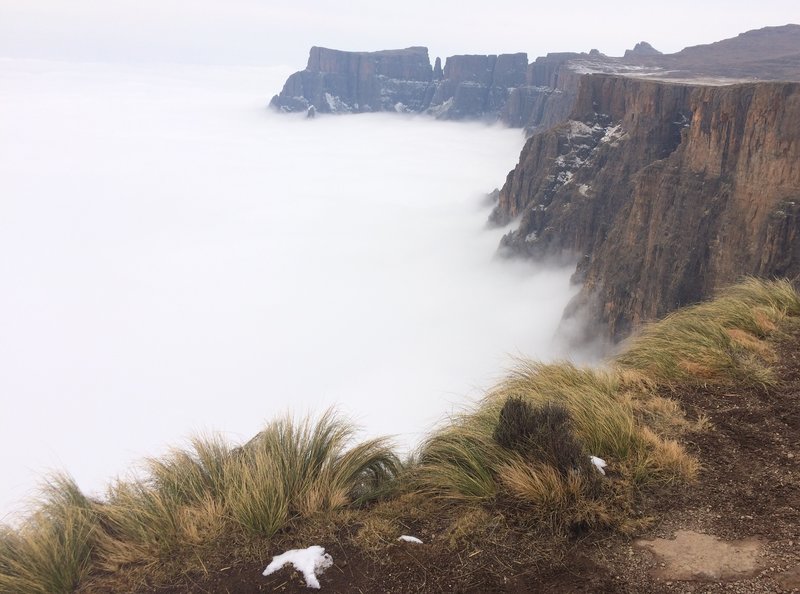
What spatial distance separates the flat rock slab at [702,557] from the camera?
9.55 feet

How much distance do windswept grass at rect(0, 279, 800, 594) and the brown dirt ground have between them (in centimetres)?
13

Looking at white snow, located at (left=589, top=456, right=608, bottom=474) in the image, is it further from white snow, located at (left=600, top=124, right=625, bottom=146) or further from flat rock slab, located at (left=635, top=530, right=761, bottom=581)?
white snow, located at (left=600, top=124, right=625, bottom=146)

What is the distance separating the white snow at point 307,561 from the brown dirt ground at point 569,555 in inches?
1.8

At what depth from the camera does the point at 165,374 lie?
2781 inches

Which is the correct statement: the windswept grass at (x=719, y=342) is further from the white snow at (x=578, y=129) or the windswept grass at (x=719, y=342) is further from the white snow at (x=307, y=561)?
the white snow at (x=578, y=129)

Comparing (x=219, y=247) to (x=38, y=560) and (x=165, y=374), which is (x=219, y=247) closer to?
(x=165, y=374)

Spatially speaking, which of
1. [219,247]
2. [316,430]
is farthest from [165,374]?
[219,247]

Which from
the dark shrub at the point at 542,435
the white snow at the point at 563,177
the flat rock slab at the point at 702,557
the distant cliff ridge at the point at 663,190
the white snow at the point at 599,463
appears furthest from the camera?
the white snow at the point at 563,177

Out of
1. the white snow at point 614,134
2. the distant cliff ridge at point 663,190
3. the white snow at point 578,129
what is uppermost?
the white snow at point 578,129

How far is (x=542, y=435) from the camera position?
3.81 meters

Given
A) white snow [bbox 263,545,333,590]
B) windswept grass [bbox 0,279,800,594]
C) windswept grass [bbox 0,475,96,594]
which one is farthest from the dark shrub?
windswept grass [bbox 0,475,96,594]

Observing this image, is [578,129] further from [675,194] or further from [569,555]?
[569,555]

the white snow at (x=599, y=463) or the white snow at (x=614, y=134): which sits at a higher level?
the white snow at (x=614, y=134)

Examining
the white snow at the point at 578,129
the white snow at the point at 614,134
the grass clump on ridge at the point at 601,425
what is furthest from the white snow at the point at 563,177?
the grass clump on ridge at the point at 601,425
